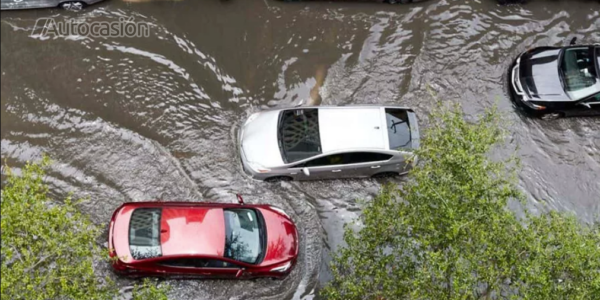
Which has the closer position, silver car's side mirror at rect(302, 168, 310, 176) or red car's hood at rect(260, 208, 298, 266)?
red car's hood at rect(260, 208, 298, 266)

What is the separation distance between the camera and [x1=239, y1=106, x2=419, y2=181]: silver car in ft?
37.1

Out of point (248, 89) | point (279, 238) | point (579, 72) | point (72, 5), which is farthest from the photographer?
point (72, 5)

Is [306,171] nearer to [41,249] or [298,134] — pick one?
[298,134]

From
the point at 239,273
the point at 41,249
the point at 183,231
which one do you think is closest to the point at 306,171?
the point at 239,273

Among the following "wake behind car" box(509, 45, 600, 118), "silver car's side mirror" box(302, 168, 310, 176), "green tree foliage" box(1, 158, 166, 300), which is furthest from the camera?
"wake behind car" box(509, 45, 600, 118)

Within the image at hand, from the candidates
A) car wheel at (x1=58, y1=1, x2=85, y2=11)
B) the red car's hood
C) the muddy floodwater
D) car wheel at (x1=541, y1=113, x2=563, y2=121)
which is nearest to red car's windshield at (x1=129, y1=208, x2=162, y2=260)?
the muddy floodwater

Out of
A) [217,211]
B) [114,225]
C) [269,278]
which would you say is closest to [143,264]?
[114,225]

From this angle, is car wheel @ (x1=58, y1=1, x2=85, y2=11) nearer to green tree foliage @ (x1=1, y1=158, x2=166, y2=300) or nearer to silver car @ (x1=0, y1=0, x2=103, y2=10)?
silver car @ (x1=0, y1=0, x2=103, y2=10)

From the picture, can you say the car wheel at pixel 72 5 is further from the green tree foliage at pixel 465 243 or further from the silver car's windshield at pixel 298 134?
the green tree foliage at pixel 465 243

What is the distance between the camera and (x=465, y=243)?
8.44m

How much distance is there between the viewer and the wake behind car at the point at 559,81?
42.1ft

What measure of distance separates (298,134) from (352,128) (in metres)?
1.16

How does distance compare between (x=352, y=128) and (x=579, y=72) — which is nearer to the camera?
(x=352, y=128)
